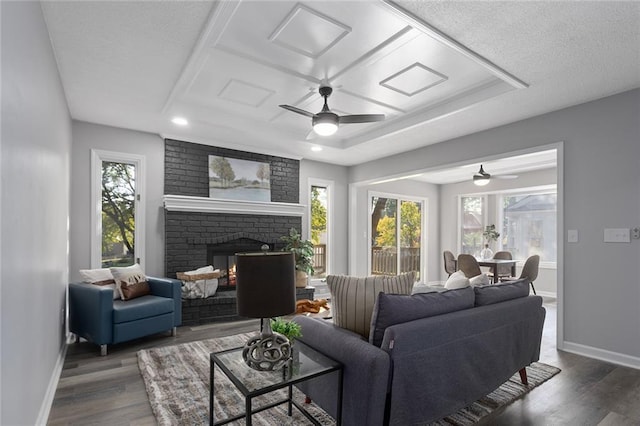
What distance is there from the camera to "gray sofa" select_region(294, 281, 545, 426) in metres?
1.74

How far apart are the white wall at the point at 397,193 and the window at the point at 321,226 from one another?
52 cm

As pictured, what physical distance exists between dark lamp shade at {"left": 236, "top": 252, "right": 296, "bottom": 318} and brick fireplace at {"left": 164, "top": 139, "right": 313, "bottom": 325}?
311cm

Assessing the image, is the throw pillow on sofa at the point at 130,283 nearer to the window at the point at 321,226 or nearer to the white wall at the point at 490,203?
the window at the point at 321,226

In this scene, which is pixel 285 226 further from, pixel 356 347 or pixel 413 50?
pixel 356 347

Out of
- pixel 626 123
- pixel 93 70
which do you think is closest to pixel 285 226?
pixel 93 70

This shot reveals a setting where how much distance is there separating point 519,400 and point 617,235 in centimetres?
192

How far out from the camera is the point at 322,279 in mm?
6449

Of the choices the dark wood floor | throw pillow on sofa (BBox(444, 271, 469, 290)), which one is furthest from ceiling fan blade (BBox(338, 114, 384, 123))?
the dark wood floor

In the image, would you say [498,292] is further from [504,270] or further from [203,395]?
[504,270]

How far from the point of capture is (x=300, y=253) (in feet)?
18.3

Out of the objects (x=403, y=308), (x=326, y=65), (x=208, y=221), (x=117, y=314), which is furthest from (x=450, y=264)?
(x=117, y=314)

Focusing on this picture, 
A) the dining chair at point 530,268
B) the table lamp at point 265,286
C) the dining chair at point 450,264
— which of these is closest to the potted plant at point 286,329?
the table lamp at point 265,286

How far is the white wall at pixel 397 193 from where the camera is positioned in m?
6.80

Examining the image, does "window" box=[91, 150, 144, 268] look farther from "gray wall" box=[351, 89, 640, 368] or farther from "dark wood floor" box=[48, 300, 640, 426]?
"gray wall" box=[351, 89, 640, 368]
